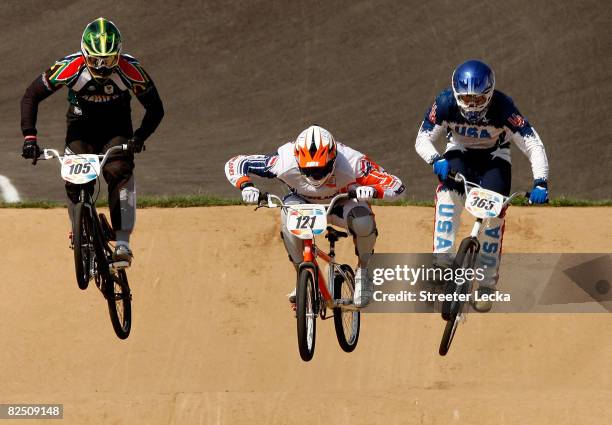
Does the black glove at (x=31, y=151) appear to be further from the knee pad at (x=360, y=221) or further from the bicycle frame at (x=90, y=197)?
the knee pad at (x=360, y=221)

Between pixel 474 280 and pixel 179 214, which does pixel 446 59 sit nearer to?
pixel 179 214

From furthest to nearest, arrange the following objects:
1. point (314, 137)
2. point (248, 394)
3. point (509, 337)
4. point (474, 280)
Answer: point (509, 337)
point (248, 394)
point (474, 280)
point (314, 137)

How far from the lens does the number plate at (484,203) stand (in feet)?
73.3

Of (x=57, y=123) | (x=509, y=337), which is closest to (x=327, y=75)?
(x=57, y=123)

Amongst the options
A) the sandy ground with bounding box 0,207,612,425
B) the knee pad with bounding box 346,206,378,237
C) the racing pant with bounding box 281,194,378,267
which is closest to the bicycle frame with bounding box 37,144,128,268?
the racing pant with bounding box 281,194,378,267

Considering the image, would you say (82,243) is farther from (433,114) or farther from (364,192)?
(433,114)

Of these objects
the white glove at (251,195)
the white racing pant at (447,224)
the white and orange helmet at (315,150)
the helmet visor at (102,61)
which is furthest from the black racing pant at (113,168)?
the white racing pant at (447,224)

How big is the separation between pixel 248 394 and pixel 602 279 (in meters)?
9.63

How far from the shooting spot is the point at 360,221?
21953 millimetres

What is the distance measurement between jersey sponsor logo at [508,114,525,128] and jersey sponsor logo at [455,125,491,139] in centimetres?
44

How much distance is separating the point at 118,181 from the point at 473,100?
17.7ft

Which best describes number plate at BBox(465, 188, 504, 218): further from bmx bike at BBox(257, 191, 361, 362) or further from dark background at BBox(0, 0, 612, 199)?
dark background at BBox(0, 0, 612, 199)

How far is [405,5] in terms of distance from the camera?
50.1 meters


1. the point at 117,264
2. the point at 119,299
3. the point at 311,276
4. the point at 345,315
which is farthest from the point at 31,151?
the point at 345,315
